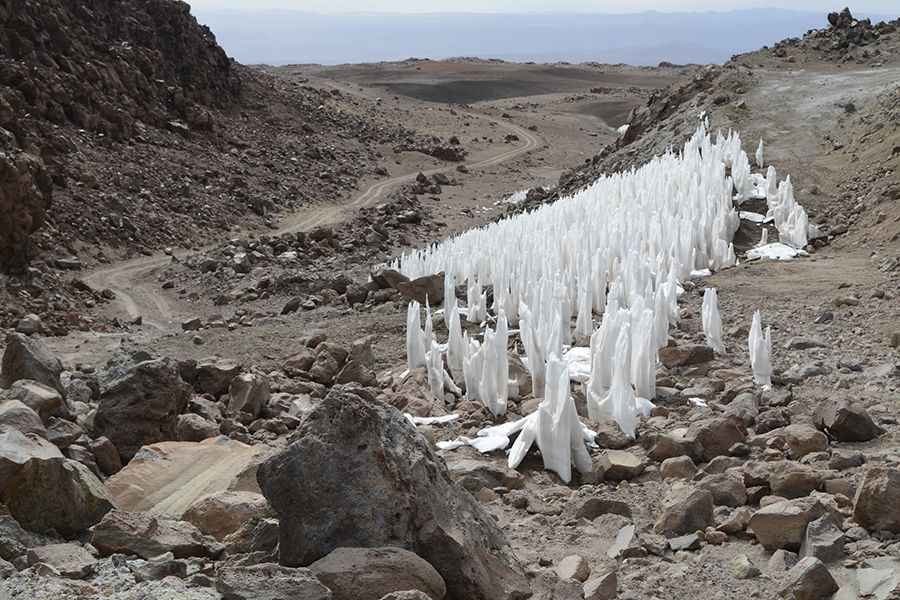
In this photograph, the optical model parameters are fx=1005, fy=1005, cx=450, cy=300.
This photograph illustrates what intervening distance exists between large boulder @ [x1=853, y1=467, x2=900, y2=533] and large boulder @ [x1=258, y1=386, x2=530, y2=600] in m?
1.47

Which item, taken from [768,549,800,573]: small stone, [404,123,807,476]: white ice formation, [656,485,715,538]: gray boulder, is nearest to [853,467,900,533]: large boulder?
[768,549,800,573]: small stone

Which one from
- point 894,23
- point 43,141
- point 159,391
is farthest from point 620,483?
point 894,23

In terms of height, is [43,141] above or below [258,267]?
above

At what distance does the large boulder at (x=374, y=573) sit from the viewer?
3.12 metres

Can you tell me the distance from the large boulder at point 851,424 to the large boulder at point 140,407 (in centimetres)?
362

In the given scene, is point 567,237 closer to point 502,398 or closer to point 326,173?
point 502,398

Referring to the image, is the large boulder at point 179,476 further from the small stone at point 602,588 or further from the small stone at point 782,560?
the small stone at point 782,560

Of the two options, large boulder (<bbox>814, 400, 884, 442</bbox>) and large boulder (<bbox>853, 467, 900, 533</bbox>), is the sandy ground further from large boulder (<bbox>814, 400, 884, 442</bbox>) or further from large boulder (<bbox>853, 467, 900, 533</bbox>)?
large boulder (<bbox>853, 467, 900, 533</bbox>)

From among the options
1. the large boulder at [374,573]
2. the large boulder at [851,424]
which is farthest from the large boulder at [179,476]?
the large boulder at [851,424]

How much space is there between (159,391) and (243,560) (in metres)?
2.50

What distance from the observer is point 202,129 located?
26.1m

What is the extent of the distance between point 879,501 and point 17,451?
11.0 feet

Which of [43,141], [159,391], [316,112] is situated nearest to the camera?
[159,391]

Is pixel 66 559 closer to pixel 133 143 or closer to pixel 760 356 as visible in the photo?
pixel 760 356
